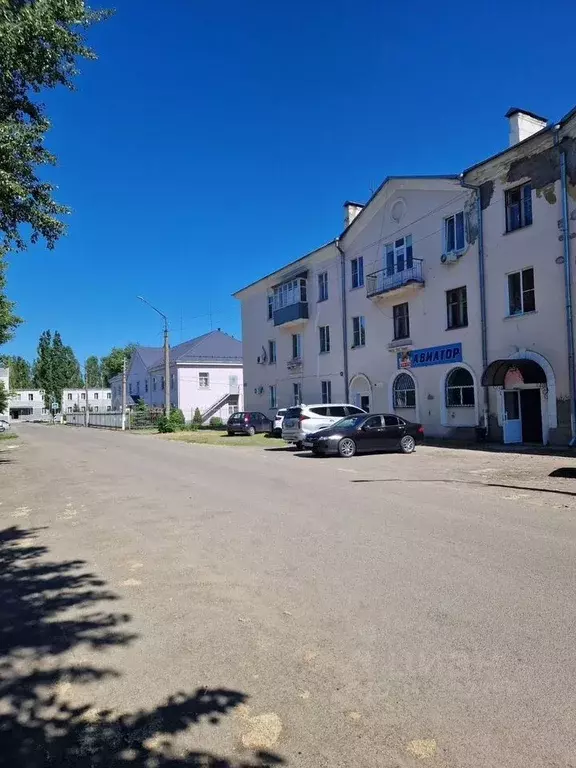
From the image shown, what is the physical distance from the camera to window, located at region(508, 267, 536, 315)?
70.6 feet

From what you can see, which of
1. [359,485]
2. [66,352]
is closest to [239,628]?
[359,485]

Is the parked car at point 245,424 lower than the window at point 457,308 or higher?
lower

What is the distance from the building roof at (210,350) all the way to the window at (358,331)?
2614cm

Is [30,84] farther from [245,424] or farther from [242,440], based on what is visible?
[245,424]

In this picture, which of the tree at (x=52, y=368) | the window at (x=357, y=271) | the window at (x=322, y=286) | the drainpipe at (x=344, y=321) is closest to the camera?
the window at (x=357, y=271)

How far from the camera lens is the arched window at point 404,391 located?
27.8 metres

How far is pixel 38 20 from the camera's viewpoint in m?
8.16

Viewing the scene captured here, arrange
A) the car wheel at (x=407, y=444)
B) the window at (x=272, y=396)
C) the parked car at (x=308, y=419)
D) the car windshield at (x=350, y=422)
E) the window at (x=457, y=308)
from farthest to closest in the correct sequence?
the window at (x=272, y=396), the window at (x=457, y=308), the parked car at (x=308, y=419), the car wheel at (x=407, y=444), the car windshield at (x=350, y=422)

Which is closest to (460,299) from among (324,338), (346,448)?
(346,448)

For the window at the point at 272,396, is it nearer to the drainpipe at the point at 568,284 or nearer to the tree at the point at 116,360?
the drainpipe at the point at 568,284

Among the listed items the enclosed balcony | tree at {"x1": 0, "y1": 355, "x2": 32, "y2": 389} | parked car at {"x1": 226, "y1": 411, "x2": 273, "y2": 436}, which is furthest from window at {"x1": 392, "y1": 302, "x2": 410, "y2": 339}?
tree at {"x1": 0, "y1": 355, "x2": 32, "y2": 389}

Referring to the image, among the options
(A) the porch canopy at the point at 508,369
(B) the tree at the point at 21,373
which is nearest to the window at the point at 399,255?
(A) the porch canopy at the point at 508,369

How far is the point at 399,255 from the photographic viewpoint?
28.6 meters

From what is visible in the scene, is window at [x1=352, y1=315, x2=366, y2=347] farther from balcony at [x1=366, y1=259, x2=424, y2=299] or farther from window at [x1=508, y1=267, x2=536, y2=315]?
window at [x1=508, y1=267, x2=536, y2=315]
